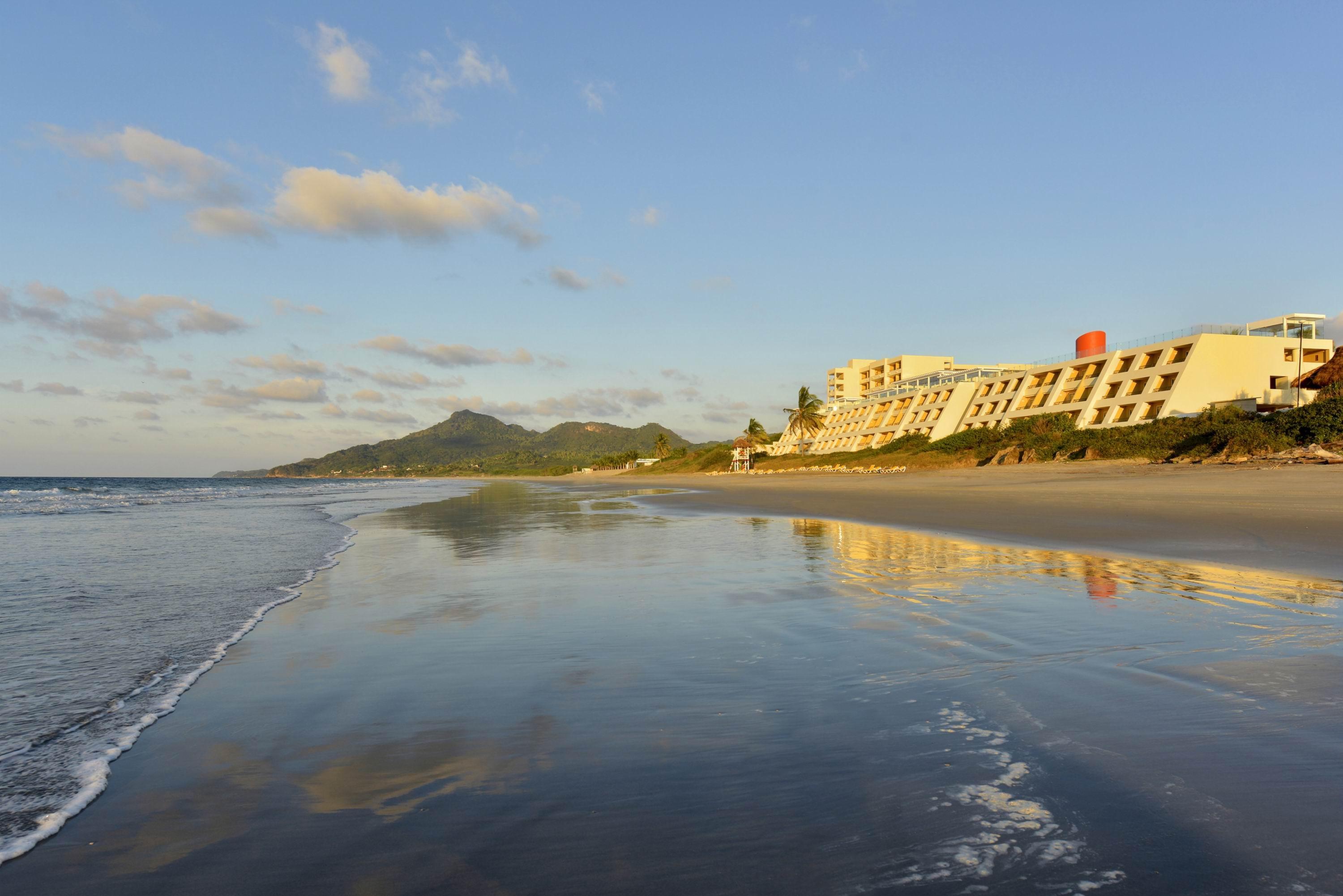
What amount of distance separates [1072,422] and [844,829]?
59075mm

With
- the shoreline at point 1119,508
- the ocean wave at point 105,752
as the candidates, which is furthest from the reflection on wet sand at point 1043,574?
the ocean wave at point 105,752

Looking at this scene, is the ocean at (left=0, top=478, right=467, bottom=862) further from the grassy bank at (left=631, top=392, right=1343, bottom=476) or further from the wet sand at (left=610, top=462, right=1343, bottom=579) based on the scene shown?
the grassy bank at (left=631, top=392, right=1343, bottom=476)

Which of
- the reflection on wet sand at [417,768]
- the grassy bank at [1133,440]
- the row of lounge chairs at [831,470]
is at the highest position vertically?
the grassy bank at [1133,440]

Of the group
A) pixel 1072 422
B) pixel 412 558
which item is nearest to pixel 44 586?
pixel 412 558

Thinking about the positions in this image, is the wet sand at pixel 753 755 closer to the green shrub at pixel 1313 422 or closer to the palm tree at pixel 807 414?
the green shrub at pixel 1313 422

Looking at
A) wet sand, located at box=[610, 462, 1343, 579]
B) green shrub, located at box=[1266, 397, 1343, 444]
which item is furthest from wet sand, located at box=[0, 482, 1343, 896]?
green shrub, located at box=[1266, 397, 1343, 444]

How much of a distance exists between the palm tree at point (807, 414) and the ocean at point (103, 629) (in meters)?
84.1

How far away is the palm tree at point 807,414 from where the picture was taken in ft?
325

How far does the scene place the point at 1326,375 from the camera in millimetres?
42875

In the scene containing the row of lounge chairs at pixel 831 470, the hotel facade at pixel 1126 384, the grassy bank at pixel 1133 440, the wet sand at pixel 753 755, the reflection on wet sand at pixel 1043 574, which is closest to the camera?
the wet sand at pixel 753 755

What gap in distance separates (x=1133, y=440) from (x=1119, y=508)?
27662 millimetres

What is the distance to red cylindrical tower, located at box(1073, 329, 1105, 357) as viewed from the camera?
62062 millimetres

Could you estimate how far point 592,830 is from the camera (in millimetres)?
2943

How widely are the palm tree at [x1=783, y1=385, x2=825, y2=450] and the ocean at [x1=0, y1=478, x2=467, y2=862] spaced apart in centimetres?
8415
